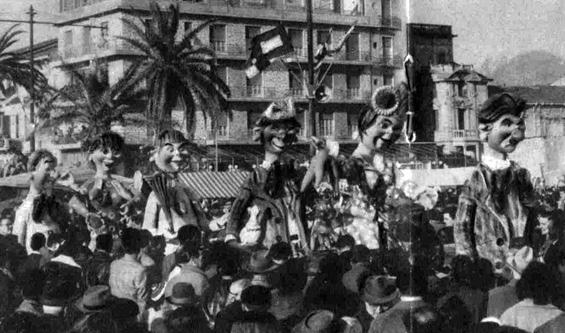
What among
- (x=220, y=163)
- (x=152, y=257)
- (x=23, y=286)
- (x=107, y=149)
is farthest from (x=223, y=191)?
(x=23, y=286)

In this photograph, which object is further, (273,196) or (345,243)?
(273,196)

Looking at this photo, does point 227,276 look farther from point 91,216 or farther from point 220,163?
point 220,163

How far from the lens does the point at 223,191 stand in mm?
14320

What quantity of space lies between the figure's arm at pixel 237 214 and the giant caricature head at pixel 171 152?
0.78 metres

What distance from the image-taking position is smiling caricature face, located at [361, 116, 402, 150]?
17.3 feet

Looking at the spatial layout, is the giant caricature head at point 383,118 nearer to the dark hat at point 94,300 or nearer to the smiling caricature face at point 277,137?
the smiling caricature face at point 277,137

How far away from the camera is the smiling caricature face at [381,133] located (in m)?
5.27

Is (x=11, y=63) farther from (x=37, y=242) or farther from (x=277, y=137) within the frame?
(x=277, y=137)

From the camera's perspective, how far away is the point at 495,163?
15.3ft

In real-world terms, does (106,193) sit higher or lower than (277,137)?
lower

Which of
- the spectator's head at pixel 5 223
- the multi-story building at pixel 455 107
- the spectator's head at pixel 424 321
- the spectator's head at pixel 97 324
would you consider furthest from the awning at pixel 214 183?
the spectator's head at pixel 424 321

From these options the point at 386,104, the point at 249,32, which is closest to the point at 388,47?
the point at 249,32

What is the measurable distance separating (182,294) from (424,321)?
4.37ft

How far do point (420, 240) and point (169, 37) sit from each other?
18.6 feet
